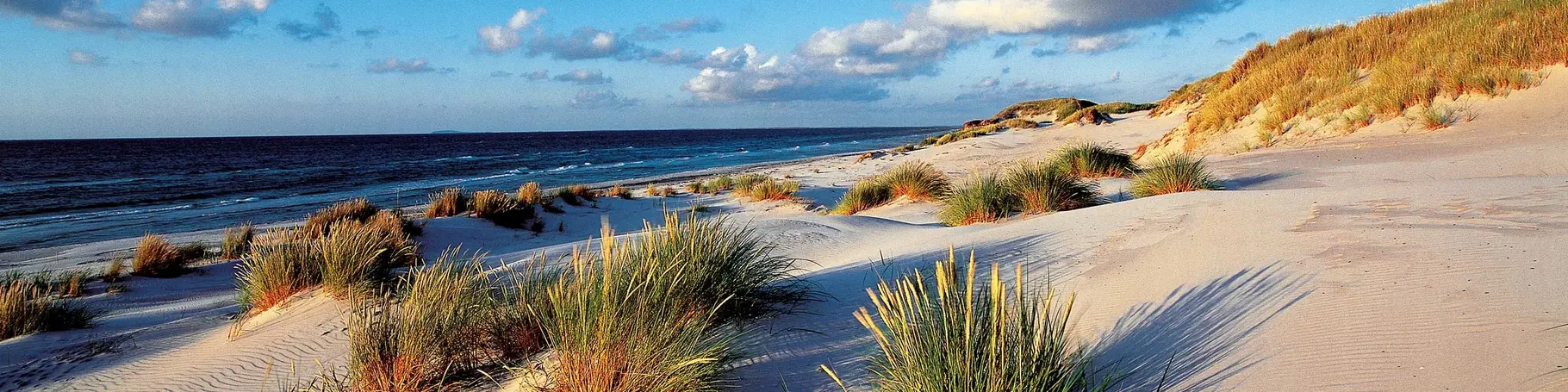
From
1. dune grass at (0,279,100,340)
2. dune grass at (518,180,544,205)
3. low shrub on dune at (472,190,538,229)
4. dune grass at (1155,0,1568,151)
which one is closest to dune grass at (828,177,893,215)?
low shrub on dune at (472,190,538,229)

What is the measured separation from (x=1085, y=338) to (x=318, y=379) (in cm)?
433

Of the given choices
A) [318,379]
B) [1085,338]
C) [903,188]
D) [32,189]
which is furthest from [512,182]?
[1085,338]

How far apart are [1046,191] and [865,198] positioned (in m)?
4.77

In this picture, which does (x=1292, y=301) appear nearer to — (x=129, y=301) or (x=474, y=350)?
(x=474, y=350)

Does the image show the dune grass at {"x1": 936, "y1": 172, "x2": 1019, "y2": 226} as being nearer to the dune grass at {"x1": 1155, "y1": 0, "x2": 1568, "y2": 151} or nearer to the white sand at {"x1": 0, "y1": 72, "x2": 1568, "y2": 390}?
the white sand at {"x1": 0, "y1": 72, "x2": 1568, "y2": 390}

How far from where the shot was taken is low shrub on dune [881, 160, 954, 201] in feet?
42.2

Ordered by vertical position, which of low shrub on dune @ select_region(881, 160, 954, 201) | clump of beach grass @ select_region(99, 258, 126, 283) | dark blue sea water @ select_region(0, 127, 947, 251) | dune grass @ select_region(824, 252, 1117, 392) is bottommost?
dark blue sea water @ select_region(0, 127, 947, 251)

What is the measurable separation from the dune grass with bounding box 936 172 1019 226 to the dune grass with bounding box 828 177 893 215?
3737 mm

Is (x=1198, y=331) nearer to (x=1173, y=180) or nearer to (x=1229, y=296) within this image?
(x=1229, y=296)

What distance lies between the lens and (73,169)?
39531mm

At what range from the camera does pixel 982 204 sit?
8961mm

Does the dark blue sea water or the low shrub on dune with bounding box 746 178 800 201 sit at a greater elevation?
the low shrub on dune with bounding box 746 178 800 201

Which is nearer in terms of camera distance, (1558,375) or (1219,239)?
(1558,375)

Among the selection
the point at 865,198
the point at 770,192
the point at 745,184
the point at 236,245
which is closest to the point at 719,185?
the point at 745,184
